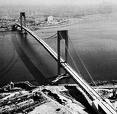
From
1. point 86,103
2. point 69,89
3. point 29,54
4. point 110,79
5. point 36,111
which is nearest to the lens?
point 36,111

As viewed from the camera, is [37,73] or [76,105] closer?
[76,105]

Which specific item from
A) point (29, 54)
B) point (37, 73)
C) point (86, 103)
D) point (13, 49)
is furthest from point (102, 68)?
point (13, 49)

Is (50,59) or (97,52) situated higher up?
(97,52)

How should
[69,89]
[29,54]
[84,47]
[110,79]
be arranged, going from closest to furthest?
[69,89]
[110,79]
[29,54]
[84,47]

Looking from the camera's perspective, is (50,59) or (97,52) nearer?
(50,59)

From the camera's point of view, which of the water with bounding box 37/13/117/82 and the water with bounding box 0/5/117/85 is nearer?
the water with bounding box 0/5/117/85

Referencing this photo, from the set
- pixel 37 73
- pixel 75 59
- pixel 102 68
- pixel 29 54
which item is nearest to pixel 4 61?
pixel 29 54

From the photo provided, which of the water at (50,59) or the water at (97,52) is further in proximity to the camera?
the water at (97,52)

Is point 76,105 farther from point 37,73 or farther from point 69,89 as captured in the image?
point 37,73

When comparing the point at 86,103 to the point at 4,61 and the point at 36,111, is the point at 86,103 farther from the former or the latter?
the point at 4,61
